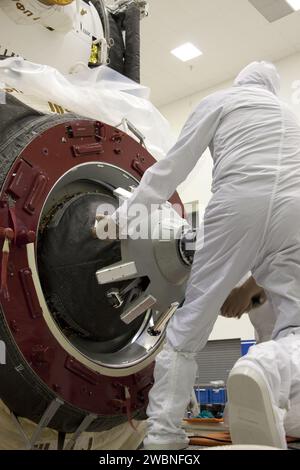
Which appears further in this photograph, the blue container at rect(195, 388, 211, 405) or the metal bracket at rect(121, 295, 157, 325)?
the blue container at rect(195, 388, 211, 405)

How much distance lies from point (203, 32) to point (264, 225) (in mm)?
4356

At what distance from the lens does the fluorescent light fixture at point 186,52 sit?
5.63 metres

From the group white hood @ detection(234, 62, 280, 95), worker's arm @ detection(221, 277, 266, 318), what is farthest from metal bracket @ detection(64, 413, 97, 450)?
white hood @ detection(234, 62, 280, 95)

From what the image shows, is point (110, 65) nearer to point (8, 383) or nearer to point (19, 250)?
point (19, 250)

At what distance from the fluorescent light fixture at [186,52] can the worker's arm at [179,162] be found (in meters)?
4.06

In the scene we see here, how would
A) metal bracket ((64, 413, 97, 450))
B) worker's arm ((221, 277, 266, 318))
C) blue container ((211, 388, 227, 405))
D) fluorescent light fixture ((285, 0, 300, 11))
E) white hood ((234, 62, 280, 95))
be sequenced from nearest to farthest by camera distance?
metal bracket ((64, 413, 97, 450))
worker's arm ((221, 277, 266, 318))
white hood ((234, 62, 280, 95))
blue container ((211, 388, 227, 405))
fluorescent light fixture ((285, 0, 300, 11))

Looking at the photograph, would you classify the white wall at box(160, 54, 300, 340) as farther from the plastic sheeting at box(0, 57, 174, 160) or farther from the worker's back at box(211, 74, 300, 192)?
the worker's back at box(211, 74, 300, 192)

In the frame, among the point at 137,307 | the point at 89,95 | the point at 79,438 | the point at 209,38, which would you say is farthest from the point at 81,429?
the point at 209,38

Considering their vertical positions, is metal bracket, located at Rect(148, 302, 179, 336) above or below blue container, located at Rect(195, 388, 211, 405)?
above

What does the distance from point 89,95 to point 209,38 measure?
3953 millimetres

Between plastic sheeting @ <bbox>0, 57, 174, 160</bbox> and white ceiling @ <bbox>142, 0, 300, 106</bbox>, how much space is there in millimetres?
3162

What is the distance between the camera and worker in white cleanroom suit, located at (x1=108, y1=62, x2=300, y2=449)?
1540 millimetres

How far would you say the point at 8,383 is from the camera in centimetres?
135

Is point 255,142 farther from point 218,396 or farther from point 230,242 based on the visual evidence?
point 218,396
